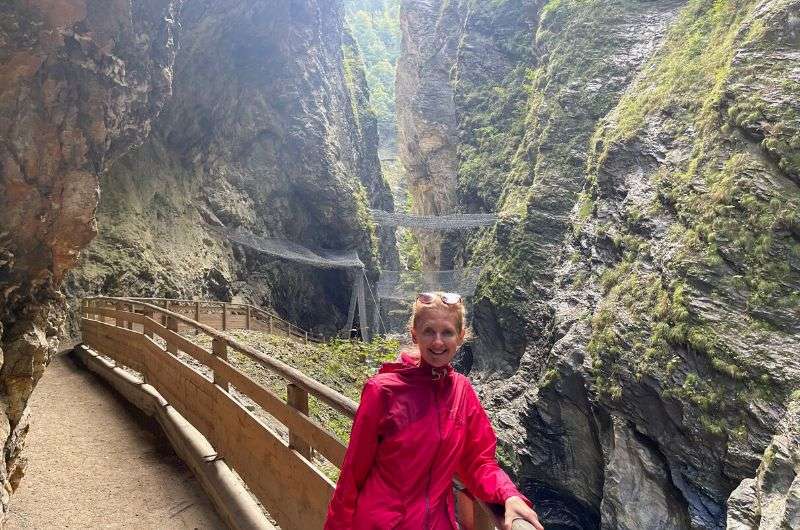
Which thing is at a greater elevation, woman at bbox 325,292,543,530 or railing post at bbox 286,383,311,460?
woman at bbox 325,292,543,530

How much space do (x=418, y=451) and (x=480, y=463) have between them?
233 mm

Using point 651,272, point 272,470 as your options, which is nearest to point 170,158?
point 651,272

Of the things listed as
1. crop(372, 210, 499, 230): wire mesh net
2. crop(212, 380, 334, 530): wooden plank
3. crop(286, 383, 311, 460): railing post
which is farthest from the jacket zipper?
crop(372, 210, 499, 230): wire mesh net

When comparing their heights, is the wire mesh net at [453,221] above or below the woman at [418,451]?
above

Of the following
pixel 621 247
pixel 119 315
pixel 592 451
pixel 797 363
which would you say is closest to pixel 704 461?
pixel 797 363

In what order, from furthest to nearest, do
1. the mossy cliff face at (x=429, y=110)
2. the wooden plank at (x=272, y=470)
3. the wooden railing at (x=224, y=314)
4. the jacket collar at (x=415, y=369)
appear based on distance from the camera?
the mossy cliff face at (x=429, y=110)
the wooden railing at (x=224, y=314)
the wooden plank at (x=272, y=470)
the jacket collar at (x=415, y=369)

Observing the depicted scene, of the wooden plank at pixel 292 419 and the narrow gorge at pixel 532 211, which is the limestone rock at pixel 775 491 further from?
the wooden plank at pixel 292 419

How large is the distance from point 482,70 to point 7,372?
35.0m

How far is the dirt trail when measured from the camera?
416 centimetres

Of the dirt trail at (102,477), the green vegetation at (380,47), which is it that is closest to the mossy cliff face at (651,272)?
the dirt trail at (102,477)

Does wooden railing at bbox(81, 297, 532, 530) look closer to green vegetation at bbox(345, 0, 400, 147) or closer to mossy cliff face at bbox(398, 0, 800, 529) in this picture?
mossy cliff face at bbox(398, 0, 800, 529)

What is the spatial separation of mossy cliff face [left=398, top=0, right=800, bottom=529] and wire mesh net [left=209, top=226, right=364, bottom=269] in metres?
6.48

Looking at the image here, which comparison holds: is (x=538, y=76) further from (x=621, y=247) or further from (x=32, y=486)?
(x=32, y=486)

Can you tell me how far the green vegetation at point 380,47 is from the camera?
79162 mm
